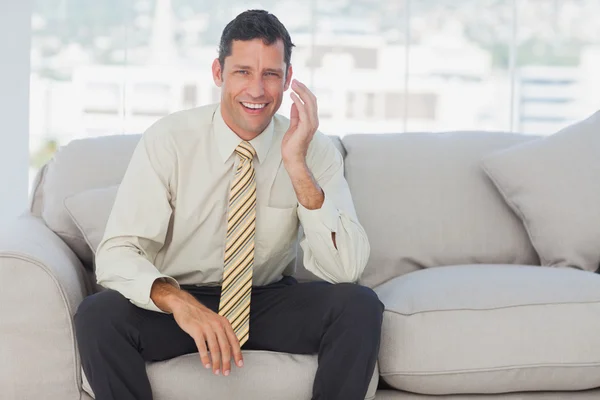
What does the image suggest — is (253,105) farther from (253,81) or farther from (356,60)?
(356,60)

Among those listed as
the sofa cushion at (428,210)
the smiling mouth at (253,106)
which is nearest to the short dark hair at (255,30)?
the smiling mouth at (253,106)

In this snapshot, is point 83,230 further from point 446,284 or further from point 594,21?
point 594,21

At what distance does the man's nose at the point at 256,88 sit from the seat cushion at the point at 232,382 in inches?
24.6

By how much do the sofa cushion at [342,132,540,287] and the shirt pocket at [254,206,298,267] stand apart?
45 cm

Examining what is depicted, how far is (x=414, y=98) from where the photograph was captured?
197 inches

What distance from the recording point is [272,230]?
218cm

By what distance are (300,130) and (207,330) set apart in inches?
20.7

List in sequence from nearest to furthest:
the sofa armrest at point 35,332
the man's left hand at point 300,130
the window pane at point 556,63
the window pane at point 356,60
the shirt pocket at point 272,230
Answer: the sofa armrest at point 35,332 → the man's left hand at point 300,130 → the shirt pocket at point 272,230 → the window pane at point 356,60 → the window pane at point 556,63

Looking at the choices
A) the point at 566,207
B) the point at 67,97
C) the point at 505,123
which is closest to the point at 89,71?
the point at 67,97

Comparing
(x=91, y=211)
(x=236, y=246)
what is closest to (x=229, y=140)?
(x=236, y=246)

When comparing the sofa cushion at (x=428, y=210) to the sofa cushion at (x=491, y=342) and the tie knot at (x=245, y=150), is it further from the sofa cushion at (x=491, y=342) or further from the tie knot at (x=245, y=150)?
the tie knot at (x=245, y=150)

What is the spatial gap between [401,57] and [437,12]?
1.07 feet

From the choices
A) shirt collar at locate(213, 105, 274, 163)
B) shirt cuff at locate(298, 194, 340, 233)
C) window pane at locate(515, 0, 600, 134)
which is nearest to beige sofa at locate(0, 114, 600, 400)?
shirt cuff at locate(298, 194, 340, 233)

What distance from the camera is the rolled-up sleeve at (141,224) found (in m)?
1.93
